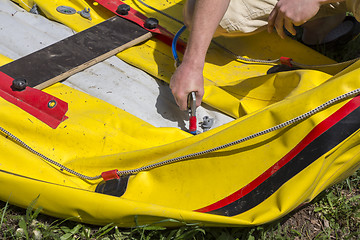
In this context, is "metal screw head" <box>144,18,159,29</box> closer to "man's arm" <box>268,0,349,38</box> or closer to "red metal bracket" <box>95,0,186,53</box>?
"red metal bracket" <box>95,0,186,53</box>

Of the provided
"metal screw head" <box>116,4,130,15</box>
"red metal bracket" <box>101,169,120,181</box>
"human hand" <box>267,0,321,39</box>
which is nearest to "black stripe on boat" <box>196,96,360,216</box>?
"red metal bracket" <box>101,169,120,181</box>

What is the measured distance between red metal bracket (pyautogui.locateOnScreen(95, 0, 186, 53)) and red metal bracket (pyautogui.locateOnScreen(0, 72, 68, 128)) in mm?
808

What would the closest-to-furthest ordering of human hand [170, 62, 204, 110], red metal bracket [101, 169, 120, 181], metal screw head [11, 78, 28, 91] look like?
1. red metal bracket [101, 169, 120, 181]
2. human hand [170, 62, 204, 110]
3. metal screw head [11, 78, 28, 91]

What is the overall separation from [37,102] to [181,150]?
2.48 feet

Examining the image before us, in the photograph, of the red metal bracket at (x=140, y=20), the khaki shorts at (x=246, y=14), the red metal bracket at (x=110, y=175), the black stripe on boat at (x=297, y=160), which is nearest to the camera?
the black stripe on boat at (x=297, y=160)

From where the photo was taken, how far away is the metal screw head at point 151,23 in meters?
2.75

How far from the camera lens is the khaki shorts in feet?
8.53

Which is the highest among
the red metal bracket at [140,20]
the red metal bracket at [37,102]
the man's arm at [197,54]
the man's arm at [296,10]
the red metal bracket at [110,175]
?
the man's arm at [296,10]

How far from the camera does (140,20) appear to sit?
9.23ft

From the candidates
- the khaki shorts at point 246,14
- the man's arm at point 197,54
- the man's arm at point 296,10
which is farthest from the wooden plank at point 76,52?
the man's arm at point 296,10

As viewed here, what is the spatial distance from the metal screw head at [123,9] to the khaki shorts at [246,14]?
585 mm

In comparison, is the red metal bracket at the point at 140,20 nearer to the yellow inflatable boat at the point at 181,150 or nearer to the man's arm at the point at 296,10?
the yellow inflatable boat at the point at 181,150

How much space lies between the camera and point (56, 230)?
6.33 ft

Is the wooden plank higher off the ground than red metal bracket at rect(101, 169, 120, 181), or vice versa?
the wooden plank
